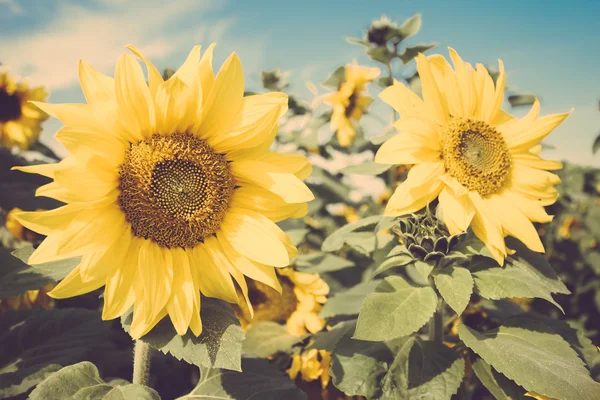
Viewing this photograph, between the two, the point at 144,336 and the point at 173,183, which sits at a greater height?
the point at 173,183

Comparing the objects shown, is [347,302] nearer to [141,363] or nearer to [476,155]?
[476,155]

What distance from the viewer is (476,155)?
1.86 metres

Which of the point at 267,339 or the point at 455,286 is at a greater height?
the point at 455,286

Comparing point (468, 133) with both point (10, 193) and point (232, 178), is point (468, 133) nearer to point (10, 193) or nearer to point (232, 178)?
point (232, 178)

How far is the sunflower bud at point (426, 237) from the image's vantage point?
1689 millimetres

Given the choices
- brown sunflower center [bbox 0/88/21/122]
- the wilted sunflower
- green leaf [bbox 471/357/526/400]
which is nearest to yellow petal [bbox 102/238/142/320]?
green leaf [bbox 471/357/526/400]

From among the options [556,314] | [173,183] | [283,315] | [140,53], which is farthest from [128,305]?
[556,314]

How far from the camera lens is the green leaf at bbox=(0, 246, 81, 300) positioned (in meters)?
1.48

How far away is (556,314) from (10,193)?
13.8 ft

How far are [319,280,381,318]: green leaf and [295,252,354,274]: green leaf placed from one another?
14 centimetres

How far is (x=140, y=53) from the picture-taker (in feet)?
4.26

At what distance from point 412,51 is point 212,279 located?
164cm

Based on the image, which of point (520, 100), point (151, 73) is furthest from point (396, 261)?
point (520, 100)

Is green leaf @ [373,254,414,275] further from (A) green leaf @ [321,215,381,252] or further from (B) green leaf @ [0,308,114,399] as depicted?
(B) green leaf @ [0,308,114,399]
